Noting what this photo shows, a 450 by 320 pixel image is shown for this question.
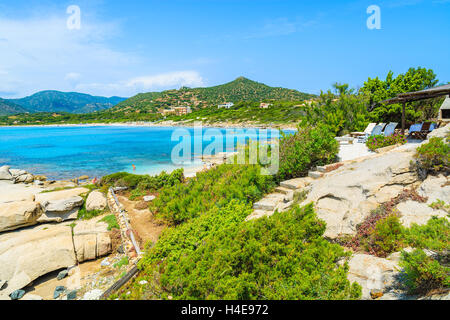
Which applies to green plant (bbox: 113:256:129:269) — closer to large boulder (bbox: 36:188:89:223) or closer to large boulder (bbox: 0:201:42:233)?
large boulder (bbox: 36:188:89:223)

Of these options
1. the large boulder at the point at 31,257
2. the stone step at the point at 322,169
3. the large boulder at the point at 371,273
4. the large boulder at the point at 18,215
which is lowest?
the large boulder at the point at 31,257

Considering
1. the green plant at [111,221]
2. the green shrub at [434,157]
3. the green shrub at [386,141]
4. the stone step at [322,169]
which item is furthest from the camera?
the green shrub at [386,141]

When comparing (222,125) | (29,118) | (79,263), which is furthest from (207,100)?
(79,263)

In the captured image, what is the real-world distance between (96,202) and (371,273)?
39.2 ft

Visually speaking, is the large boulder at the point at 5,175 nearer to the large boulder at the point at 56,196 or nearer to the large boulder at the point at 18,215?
the large boulder at the point at 56,196

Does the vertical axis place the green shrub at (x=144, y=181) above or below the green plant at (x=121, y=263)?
above

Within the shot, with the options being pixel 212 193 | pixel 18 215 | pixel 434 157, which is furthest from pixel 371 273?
pixel 18 215

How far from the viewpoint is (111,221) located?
10.2 meters

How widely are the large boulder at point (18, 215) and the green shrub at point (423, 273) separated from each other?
43.1 ft

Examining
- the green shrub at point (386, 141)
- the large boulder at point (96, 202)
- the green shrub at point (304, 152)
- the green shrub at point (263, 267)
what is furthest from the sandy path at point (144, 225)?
the green shrub at point (386, 141)

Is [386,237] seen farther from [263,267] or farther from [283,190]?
[283,190]

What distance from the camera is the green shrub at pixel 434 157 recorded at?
5.38m

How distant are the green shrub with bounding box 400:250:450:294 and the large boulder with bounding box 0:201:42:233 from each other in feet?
43.1
